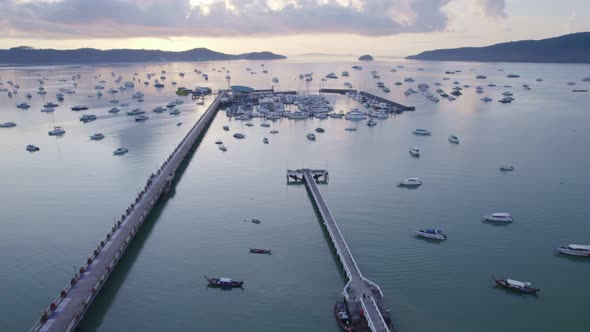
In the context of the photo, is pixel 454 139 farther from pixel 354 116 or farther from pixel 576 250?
pixel 576 250

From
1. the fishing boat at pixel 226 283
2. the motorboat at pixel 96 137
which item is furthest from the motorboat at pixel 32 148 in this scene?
the fishing boat at pixel 226 283

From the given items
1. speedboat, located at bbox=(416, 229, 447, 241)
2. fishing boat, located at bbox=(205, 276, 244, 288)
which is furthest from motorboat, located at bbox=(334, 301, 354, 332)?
speedboat, located at bbox=(416, 229, 447, 241)

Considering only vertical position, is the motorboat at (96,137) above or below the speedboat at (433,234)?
above

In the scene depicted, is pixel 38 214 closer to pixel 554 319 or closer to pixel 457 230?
pixel 457 230

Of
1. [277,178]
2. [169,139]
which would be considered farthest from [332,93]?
Result: [277,178]

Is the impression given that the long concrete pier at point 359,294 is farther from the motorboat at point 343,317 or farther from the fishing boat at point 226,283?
the fishing boat at point 226,283

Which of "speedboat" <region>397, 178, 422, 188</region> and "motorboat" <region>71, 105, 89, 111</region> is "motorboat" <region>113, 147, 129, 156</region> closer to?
"speedboat" <region>397, 178, 422, 188</region>

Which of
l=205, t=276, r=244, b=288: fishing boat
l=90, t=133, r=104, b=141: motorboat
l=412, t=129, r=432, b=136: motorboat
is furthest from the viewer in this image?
l=412, t=129, r=432, b=136: motorboat
